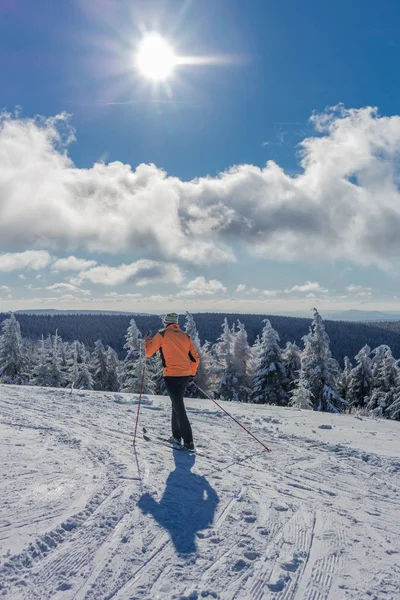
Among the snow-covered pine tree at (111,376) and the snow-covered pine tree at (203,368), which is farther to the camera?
the snow-covered pine tree at (111,376)

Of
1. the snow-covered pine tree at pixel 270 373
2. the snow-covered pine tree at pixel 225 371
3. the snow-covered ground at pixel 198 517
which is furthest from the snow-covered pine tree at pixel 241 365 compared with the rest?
the snow-covered ground at pixel 198 517

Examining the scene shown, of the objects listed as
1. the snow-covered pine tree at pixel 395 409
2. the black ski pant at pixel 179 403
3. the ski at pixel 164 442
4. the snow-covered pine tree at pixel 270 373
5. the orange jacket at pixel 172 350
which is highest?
the orange jacket at pixel 172 350

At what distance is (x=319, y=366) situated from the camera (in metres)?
27.6

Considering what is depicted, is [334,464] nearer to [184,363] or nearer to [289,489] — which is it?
[289,489]

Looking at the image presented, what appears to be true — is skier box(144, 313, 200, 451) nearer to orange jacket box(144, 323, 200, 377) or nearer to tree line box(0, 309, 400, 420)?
orange jacket box(144, 323, 200, 377)

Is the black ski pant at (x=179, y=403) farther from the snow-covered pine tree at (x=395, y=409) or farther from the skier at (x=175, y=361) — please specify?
the snow-covered pine tree at (x=395, y=409)

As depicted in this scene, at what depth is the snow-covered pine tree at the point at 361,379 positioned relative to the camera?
3591 cm

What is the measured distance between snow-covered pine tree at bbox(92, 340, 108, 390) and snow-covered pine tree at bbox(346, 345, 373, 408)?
27359 millimetres

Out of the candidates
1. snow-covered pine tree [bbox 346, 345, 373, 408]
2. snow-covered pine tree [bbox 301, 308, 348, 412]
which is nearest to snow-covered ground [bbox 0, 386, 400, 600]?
snow-covered pine tree [bbox 301, 308, 348, 412]

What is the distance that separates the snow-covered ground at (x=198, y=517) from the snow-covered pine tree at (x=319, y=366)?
2039 cm

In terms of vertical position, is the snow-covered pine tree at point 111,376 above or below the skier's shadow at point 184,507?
below

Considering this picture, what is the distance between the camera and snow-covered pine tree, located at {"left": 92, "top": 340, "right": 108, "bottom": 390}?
4491 cm

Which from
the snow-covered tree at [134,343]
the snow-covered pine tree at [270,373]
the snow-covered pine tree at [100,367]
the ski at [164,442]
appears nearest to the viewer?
the ski at [164,442]

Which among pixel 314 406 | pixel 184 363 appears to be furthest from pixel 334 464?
pixel 314 406
